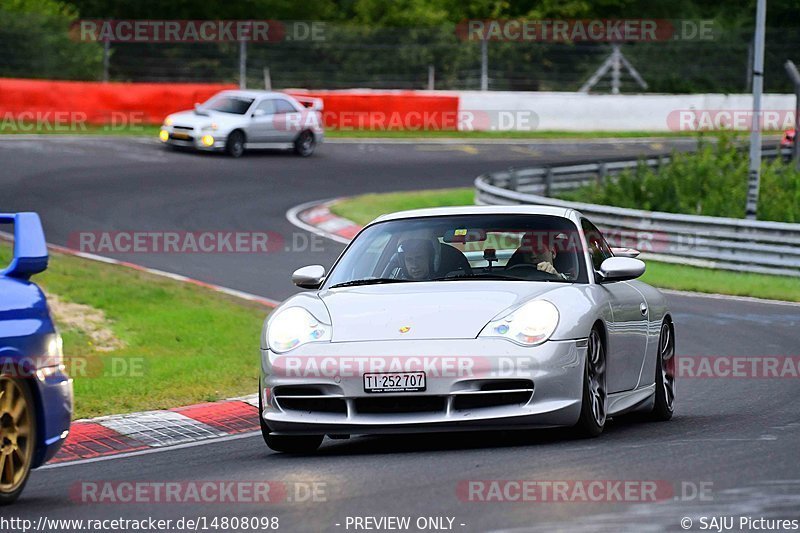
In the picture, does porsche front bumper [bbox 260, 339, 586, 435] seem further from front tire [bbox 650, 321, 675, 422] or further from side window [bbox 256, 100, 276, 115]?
side window [bbox 256, 100, 276, 115]

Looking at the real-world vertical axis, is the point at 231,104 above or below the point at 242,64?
below

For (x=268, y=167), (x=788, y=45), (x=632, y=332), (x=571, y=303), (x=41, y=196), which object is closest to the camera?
(x=571, y=303)

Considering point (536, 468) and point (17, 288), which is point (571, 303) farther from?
point (17, 288)

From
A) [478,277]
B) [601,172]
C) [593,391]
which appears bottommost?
[601,172]

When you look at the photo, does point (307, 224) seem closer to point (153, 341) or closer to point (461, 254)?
point (153, 341)

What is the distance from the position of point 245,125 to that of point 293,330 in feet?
87.7

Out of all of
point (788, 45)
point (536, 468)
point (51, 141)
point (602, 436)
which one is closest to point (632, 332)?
point (602, 436)

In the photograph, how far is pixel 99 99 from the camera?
3778 cm

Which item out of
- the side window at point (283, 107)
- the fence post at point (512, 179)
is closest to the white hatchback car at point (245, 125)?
the side window at point (283, 107)

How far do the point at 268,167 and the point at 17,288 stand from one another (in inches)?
1051

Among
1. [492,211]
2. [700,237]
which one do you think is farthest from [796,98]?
[492,211]

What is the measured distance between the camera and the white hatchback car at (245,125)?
113ft

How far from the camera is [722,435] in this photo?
8945 millimetres

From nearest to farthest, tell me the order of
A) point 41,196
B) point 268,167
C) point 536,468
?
point 536,468 < point 41,196 < point 268,167
